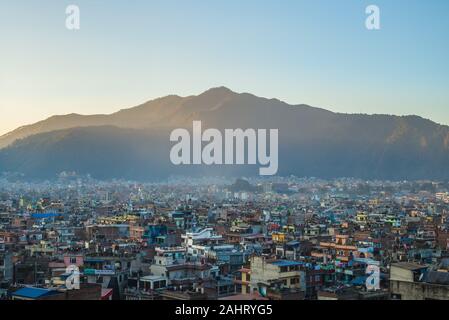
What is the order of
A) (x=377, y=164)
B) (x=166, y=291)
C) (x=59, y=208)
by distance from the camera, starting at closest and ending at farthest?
(x=166, y=291)
(x=59, y=208)
(x=377, y=164)

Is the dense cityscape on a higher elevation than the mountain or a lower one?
lower

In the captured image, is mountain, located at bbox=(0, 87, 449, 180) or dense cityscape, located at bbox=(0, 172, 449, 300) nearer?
dense cityscape, located at bbox=(0, 172, 449, 300)

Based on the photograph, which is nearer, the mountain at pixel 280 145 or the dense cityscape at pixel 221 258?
the dense cityscape at pixel 221 258

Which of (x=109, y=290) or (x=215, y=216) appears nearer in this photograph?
(x=109, y=290)

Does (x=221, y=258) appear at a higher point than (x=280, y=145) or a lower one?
lower

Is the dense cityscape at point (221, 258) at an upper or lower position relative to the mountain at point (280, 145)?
lower

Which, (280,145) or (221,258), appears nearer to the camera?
(221,258)
